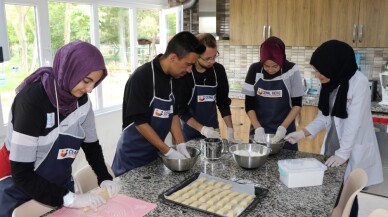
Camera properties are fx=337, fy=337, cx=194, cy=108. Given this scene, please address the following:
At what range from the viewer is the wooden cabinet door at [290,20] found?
3598 millimetres

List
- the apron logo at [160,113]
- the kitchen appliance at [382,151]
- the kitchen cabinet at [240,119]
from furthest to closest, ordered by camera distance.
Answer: the kitchen cabinet at [240,119], the kitchen appliance at [382,151], the apron logo at [160,113]

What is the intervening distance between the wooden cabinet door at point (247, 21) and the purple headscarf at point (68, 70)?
281 centimetres

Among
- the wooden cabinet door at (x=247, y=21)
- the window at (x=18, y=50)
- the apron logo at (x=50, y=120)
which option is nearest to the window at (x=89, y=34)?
the window at (x=18, y=50)

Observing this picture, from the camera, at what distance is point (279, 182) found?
1.62 m

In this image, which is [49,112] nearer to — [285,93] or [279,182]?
[279,182]

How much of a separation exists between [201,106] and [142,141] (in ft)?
2.30

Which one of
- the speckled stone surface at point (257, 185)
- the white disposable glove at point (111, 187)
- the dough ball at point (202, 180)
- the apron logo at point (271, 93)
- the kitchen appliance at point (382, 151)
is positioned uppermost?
the apron logo at point (271, 93)

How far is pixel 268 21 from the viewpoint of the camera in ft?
12.5

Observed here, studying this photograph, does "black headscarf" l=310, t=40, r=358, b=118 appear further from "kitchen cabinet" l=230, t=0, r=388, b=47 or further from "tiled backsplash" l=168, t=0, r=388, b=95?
"tiled backsplash" l=168, t=0, r=388, b=95

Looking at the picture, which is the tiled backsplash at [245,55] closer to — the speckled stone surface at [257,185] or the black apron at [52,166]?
the speckled stone surface at [257,185]

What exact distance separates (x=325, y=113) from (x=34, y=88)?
5.47 feet

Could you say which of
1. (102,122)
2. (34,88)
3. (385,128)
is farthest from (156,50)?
(34,88)

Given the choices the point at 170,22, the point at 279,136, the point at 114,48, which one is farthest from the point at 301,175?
the point at 170,22

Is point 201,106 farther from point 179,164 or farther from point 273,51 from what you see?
point 179,164
